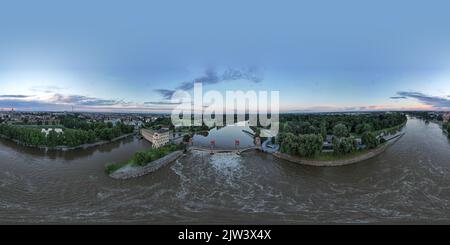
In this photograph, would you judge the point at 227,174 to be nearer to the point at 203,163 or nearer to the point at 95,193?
the point at 203,163

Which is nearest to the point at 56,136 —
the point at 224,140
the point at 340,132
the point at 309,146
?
the point at 224,140

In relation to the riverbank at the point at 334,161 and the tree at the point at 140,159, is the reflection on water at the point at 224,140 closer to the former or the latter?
the riverbank at the point at 334,161

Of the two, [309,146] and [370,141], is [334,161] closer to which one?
[309,146]

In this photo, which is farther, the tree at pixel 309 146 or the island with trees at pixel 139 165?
the tree at pixel 309 146

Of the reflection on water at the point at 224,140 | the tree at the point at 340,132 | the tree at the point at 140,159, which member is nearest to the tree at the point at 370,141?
the tree at the point at 340,132

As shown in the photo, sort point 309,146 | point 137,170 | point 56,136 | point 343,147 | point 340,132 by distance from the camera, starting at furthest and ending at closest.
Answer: point 340,132 < point 56,136 < point 343,147 < point 309,146 < point 137,170

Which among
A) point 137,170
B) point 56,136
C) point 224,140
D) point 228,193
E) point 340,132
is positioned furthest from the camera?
point 224,140

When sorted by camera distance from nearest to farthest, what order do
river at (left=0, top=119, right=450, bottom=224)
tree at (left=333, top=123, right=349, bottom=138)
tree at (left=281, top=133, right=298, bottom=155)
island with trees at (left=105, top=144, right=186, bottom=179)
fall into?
river at (left=0, top=119, right=450, bottom=224) → island with trees at (left=105, top=144, right=186, bottom=179) → tree at (left=281, top=133, right=298, bottom=155) → tree at (left=333, top=123, right=349, bottom=138)

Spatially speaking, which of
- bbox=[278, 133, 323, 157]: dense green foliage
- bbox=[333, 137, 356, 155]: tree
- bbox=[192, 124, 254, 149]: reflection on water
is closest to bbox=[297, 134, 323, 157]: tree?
bbox=[278, 133, 323, 157]: dense green foliage

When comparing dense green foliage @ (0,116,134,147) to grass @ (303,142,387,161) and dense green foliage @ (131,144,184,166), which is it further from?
grass @ (303,142,387,161)
